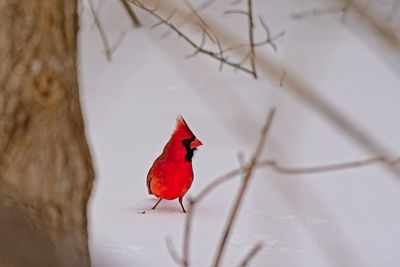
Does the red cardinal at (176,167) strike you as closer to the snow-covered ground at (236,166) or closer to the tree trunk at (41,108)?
the snow-covered ground at (236,166)

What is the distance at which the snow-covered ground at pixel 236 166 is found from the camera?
1.38 metres

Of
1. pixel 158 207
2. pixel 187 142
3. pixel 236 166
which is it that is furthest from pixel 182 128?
pixel 236 166

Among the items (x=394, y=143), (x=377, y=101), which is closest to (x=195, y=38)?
(x=377, y=101)

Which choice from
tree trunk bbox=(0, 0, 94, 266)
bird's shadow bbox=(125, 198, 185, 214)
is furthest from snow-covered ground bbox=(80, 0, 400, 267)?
tree trunk bbox=(0, 0, 94, 266)

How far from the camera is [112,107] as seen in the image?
2.44m

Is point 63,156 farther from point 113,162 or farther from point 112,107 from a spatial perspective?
point 112,107

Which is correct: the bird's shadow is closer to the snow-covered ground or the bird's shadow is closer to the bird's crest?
the snow-covered ground

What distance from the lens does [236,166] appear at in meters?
1.96

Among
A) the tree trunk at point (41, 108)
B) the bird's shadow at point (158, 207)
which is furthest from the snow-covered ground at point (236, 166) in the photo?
the tree trunk at point (41, 108)

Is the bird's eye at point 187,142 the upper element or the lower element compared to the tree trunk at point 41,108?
upper

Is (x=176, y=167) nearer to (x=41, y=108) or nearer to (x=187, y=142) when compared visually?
(x=187, y=142)

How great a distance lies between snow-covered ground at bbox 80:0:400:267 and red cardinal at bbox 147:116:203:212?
7 centimetres

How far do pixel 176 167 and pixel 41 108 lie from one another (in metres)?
0.36

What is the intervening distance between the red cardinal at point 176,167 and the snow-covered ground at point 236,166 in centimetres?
7
